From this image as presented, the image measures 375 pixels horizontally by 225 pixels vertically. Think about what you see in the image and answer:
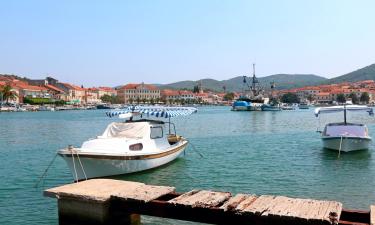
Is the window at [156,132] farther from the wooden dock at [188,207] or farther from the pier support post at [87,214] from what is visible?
the pier support post at [87,214]

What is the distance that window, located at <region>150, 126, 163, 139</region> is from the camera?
81.8 ft

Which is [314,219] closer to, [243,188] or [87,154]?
[243,188]

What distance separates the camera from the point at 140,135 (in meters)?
23.9

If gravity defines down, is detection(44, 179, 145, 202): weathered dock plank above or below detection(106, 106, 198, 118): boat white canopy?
below

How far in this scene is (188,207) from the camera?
37.0 feet

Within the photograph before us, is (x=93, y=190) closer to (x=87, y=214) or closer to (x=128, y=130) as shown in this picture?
(x=87, y=214)

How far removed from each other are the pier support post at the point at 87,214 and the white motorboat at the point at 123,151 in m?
7.76

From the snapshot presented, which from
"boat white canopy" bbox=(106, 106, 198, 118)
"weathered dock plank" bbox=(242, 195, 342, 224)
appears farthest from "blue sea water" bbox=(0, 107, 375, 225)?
"weathered dock plank" bbox=(242, 195, 342, 224)

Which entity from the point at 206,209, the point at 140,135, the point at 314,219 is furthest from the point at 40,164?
the point at 314,219

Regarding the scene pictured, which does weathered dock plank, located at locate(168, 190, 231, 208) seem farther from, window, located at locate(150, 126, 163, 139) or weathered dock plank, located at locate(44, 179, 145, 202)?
window, located at locate(150, 126, 163, 139)

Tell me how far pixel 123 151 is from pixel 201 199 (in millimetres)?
10766

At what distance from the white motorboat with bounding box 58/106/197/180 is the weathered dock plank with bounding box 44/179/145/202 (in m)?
6.74

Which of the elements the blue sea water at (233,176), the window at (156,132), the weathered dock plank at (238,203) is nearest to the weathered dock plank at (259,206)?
the weathered dock plank at (238,203)

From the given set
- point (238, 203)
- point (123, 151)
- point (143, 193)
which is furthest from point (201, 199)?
point (123, 151)
